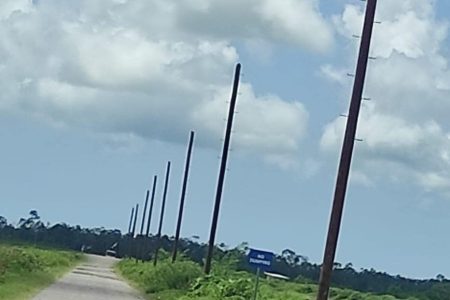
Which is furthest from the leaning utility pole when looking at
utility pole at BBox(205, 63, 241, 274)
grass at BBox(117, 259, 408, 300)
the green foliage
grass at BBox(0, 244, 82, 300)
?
the green foliage

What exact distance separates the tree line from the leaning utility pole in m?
11.0

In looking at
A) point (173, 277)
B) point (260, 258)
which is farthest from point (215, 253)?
point (260, 258)

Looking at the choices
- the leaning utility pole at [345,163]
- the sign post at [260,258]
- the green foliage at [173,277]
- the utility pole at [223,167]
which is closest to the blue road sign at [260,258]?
the sign post at [260,258]

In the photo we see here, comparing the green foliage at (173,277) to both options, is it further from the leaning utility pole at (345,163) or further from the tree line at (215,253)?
the leaning utility pole at (345,163)

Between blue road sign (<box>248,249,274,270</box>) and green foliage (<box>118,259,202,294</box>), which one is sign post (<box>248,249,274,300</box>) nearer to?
A: blue road sign (<box>248,249,274,270</box>)

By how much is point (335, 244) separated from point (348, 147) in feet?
6.35

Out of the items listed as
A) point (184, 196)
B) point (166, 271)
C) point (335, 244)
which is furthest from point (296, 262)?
point (335, 244)

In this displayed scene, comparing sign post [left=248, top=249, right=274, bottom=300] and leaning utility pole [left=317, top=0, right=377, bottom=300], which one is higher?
leaning utility pole [left=317, top=0, right=377, bottom=300]

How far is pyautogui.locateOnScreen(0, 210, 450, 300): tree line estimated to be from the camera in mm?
49625

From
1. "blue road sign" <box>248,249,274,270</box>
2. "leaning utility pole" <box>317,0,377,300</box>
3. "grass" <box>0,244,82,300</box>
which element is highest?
"leaning utility pole" <box>317,0,377,300</box>

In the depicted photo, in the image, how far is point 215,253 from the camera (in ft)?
175

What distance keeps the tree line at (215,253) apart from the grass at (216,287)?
0.84 metres

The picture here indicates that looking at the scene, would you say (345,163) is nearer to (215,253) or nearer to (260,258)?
(260,258)

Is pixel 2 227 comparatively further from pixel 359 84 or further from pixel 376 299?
pixel 359 84
